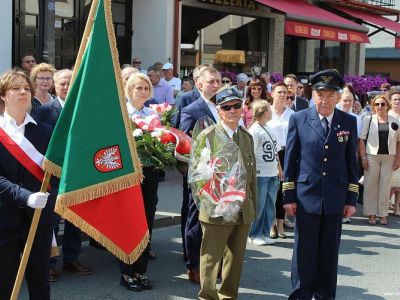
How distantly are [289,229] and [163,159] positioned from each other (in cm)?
359

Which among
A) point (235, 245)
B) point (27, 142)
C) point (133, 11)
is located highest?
point (133, 11)

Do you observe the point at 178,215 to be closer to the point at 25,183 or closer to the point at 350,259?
the point at 350,259

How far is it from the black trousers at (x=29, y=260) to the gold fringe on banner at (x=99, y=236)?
0.74 ft

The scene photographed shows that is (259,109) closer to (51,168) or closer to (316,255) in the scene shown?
(316,255)

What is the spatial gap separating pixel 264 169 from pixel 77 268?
8.46 feet

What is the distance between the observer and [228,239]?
495cm

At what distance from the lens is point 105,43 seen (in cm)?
405

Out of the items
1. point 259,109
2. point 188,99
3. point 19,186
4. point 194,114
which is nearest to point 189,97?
point 188,99

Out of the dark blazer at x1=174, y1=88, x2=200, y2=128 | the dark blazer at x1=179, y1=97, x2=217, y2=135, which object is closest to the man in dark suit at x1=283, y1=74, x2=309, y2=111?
the dark blazer at x1=174, y1=88, x2=200, y2=128

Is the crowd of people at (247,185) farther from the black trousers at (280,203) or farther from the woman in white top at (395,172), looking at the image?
the woman in white top at (395,172)

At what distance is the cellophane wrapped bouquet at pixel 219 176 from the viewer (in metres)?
4.71

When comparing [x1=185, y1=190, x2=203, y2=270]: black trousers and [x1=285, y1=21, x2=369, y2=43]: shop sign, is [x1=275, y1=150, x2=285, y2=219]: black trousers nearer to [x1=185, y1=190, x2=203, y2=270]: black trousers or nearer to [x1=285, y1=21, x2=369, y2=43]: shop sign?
[x1=185, y1=190, x2=203, y2=270]: black trousers

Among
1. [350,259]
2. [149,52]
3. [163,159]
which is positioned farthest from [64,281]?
[149,52]

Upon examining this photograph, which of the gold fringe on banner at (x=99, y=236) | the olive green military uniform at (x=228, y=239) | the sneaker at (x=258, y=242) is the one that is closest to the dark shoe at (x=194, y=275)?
the olive green military uniform at (x=228, y=239)
